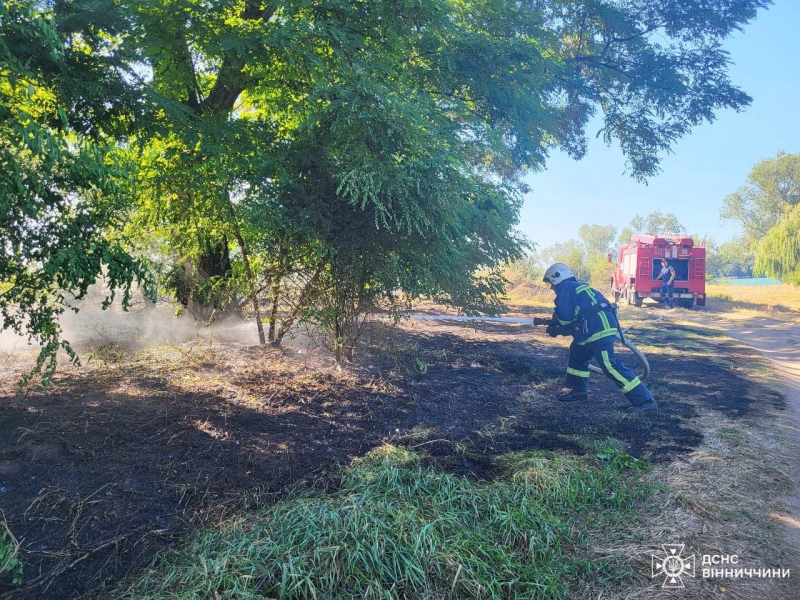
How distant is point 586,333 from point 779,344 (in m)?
9.24

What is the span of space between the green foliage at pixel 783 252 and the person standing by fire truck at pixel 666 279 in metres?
10.8

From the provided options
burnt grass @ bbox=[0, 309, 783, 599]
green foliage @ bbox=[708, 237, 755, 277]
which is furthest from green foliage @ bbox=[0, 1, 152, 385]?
green foliage @ bbox=[708, 237, 755, 277]

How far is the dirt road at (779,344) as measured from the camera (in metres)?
4.06

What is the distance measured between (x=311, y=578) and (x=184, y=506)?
4.59 ft

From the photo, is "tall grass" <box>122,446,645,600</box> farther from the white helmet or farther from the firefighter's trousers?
the white helmet

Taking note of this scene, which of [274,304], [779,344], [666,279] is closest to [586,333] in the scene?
[274,304]

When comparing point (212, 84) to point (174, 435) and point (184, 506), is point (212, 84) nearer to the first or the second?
point (174, 435)

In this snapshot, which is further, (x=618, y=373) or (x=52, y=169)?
(x=618, y=373)

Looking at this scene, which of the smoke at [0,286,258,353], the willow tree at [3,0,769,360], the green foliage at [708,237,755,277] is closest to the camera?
the willow tree at [3,0,769,360]

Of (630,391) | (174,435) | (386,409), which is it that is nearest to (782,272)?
(630,391)

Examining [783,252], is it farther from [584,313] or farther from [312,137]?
[312,137]

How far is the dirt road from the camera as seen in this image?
4.06 metres

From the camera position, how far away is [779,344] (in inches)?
507

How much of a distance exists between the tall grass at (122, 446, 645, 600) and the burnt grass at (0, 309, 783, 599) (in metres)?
0.43
